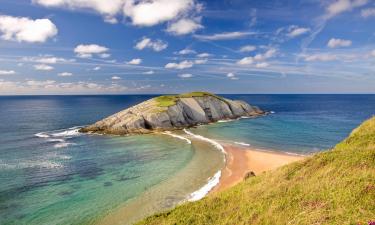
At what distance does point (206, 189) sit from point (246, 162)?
12528mm

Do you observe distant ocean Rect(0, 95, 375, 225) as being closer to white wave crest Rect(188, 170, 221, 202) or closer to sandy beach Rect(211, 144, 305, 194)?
white wave crest Rect(188, 170, 221, 202)

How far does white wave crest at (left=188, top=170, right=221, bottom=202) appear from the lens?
27.5 metres

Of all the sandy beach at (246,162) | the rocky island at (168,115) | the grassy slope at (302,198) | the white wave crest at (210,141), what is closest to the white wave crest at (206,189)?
the sandy beach at (246,162)

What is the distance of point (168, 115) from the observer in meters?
75.6

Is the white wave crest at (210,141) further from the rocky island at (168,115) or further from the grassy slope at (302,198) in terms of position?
the grassy slope at (302,198)

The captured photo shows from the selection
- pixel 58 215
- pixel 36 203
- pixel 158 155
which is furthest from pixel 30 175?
pixel 158 155

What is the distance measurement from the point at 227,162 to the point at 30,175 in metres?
24.7

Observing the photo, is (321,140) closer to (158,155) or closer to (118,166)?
(158,155)

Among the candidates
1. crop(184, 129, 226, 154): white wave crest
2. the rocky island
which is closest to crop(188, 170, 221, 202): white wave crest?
crop(184, 129, 226, 154): white wave crest

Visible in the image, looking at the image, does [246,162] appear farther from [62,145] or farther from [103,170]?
[62,145]

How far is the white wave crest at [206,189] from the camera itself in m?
27.5

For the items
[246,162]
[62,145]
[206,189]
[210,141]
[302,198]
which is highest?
[302,198]

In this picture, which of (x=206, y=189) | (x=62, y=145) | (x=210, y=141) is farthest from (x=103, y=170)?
(x=210, y=141)

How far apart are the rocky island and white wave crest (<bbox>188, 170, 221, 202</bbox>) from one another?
37.1 meters
